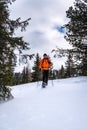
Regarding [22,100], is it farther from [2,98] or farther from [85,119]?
[85,119]

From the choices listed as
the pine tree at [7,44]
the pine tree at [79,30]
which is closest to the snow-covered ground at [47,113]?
the pine tree at [7,44]

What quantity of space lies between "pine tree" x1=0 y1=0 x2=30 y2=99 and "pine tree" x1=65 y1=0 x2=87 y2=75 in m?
8.21

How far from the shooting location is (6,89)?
14836 millimetres

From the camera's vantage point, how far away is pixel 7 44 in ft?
49.7

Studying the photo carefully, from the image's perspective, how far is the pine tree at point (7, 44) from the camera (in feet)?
48.3

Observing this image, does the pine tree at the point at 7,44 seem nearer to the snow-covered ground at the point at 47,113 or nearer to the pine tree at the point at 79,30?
the snow-covered ground at the point at 47,113

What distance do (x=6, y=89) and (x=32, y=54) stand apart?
2.50 metres

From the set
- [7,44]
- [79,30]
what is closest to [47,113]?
[7,44]

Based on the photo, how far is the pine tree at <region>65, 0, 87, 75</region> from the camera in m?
22.9

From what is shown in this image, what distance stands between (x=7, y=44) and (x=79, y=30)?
9620 mm

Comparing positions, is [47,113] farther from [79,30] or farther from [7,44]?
[79,30]

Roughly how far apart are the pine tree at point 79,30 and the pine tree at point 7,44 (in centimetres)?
821

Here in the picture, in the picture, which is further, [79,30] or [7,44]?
[79,30]

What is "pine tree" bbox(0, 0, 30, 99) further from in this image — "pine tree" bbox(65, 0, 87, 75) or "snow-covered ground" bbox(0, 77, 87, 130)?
"pine tree" bbox(65, 0, 87, 75)
